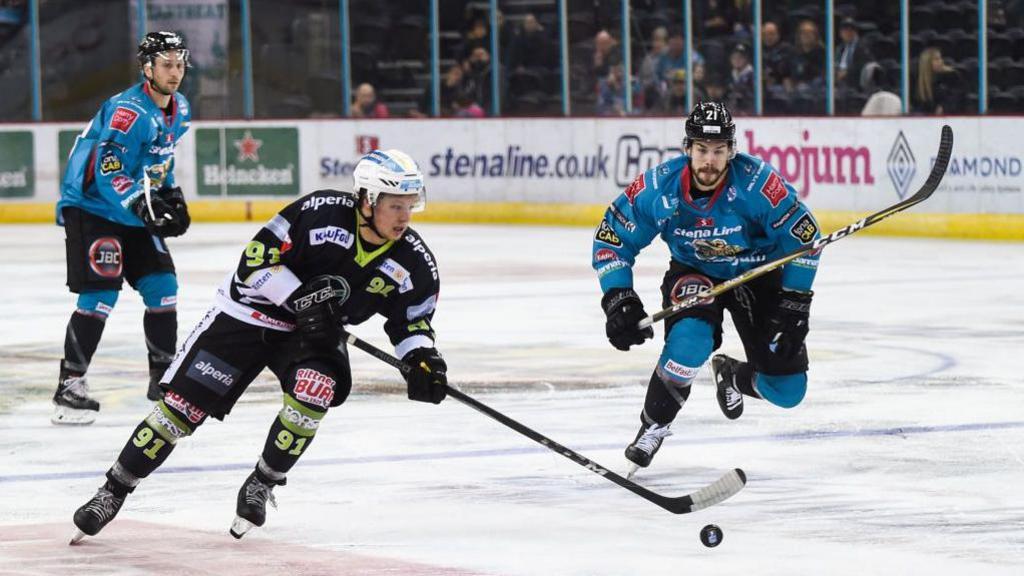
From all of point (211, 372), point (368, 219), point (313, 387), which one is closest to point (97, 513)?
point (211, 372)

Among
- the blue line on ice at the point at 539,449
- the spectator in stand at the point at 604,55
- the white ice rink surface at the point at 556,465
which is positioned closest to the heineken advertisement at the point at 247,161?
the spectator in stand at the point at 604,55

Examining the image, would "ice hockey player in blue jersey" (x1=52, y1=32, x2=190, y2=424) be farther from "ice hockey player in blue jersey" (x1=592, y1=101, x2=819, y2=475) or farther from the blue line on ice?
"ice hockey player in blue jersey" (x1=592, y1=101, x2=819, y2=475)

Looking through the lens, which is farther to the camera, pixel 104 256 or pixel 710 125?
pixel 104 256

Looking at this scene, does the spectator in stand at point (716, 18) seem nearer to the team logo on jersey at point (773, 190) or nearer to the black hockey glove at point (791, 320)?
the black hockey glove at point (791, 320)

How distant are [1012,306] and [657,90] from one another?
289 inches

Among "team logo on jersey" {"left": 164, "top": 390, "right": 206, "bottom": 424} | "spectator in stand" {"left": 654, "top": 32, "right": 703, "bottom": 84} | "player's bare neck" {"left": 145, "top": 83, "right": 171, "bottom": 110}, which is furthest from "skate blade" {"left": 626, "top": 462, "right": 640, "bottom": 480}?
"spectator in stand" {"left": 654, "top": 32, "right": 703, "bottom": 84}

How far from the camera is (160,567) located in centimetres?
491

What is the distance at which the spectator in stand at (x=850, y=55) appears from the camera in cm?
1680

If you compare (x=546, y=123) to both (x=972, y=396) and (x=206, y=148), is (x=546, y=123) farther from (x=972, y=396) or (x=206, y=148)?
(x=972, y=396)

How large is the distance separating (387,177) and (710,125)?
4.43 ft

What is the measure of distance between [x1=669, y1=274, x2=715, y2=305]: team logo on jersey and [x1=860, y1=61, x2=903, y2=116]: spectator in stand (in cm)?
1016

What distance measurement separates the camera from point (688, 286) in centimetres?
643

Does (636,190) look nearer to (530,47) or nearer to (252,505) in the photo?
(252,505)

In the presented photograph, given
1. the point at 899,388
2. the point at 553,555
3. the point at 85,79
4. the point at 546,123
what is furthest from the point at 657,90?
the point at 553,555
